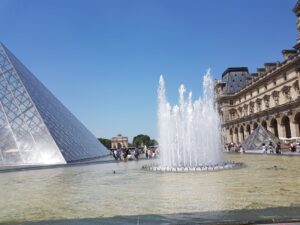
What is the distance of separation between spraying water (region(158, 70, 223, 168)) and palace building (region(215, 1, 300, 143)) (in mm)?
22171

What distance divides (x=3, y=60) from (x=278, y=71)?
35.6 metres

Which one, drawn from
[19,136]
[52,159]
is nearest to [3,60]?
[19,136]

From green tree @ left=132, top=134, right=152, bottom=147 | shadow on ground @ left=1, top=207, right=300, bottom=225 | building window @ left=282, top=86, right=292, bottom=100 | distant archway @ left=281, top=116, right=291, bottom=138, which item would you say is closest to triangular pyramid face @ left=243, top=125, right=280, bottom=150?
distant archway @ left=281, top=116, right=291, bottom=138

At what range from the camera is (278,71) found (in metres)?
47.8

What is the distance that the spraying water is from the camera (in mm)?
20469

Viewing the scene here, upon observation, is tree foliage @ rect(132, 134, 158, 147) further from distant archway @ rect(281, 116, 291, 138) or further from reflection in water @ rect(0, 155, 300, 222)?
reflection in water @ rect(0, 155, 300, 222)

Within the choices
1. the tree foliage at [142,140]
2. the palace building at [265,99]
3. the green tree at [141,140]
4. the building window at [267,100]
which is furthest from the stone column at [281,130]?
the tree foliage at [142,140]

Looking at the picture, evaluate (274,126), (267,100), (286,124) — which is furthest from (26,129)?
(267,100)

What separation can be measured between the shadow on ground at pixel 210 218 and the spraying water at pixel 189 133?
1398 centimetres

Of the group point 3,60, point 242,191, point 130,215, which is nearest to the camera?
point 130,215

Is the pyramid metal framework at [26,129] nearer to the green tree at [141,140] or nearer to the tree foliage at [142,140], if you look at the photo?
the green tree at [141,140]

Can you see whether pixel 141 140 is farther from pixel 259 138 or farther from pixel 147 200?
pixel 147 200

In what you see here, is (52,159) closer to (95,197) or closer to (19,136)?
(19,136)

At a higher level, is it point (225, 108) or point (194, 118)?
point (225, 108)
